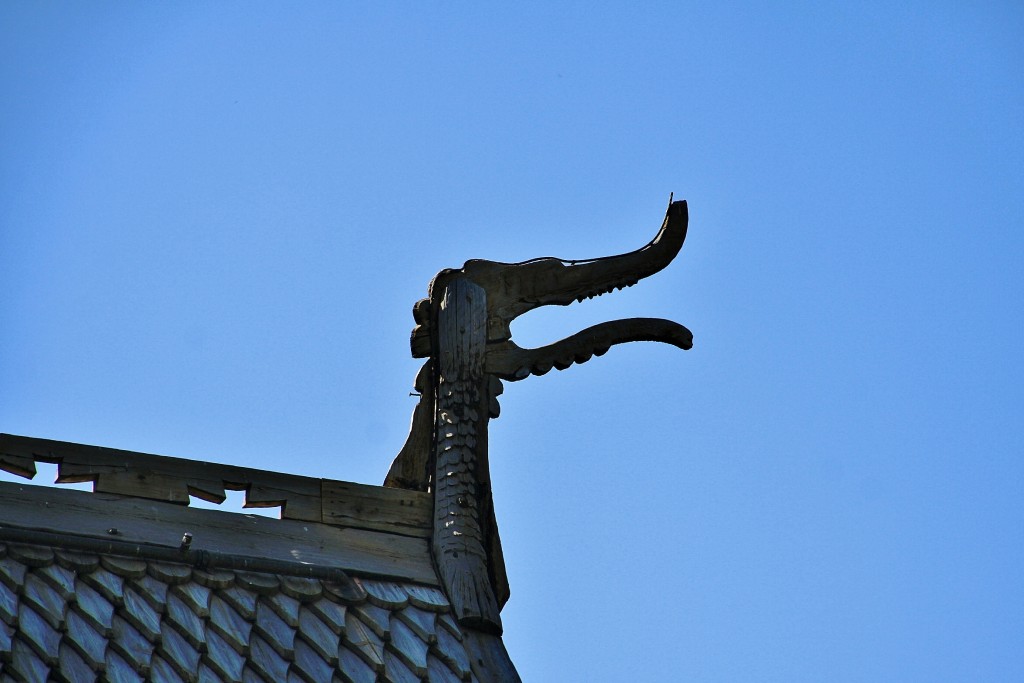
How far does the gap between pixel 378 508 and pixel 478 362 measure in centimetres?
85

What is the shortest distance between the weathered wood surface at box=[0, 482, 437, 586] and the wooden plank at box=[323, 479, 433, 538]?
0.04 metres

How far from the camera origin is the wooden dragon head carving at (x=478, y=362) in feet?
25.1

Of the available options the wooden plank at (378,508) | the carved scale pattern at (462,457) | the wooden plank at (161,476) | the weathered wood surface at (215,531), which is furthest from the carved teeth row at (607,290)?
the wooden plank at (161,476)

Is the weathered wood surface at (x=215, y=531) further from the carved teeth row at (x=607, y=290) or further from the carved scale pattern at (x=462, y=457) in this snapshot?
the carved teeth row at (x=607, y=290)

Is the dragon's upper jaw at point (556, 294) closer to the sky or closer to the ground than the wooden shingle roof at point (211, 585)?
closer to the sky

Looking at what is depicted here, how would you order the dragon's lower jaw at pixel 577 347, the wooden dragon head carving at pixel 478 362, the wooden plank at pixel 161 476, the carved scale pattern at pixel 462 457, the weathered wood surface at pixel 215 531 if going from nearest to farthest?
the weathered wood surface at pixel 215 531 < the wooden plank at pixel 161 476 < the carved scale pattern at pixel 462 457 < the wooden dragon head carving at pixel 478 362 < the dragon's lower jaw at pixel 577 347

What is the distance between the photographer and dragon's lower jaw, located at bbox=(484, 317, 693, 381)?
8141mm

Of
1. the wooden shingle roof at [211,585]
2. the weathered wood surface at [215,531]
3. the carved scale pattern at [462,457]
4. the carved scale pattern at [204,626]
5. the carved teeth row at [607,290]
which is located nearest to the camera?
the carved scale pattern at [204,626]

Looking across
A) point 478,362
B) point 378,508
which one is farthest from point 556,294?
point 378,508

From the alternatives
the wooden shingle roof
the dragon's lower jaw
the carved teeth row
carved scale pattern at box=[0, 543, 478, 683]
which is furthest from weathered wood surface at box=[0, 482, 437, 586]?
the carved teeth row

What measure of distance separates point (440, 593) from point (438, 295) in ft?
4.66

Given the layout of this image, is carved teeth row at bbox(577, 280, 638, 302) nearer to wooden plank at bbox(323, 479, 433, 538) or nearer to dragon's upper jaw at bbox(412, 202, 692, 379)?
dragon's upper jaw at bbox(412, 202, 692, 379)

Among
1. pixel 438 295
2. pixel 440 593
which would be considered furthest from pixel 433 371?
pixel 440 593

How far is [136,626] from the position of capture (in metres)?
6.62
